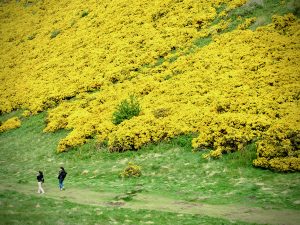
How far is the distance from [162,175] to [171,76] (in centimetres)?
1363

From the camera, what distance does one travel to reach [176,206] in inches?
583

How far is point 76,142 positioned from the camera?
26.7 meters

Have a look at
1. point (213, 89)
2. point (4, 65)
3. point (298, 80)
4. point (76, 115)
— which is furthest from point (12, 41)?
point (298, 80)

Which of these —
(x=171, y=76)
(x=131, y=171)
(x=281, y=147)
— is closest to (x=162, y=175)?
(x=131, y=171)

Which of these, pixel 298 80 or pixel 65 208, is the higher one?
pixel 298 80

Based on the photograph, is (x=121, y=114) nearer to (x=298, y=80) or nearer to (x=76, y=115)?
(x=76, y=115)

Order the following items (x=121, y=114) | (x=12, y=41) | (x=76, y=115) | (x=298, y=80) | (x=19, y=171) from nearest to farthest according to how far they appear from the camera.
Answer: (x=298, y=80) → (x=19, y=171) → (x=121, y=114) → (x=76, y=115) → (x=12, y=41)

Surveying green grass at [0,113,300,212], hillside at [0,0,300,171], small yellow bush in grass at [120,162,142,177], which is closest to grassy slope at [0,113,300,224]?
green grass at [0,113,300,212]

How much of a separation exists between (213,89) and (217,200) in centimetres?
1233

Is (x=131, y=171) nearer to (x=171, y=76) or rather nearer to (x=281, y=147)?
(x=281, y=147)

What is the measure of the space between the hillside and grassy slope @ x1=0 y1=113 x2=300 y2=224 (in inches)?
35.4

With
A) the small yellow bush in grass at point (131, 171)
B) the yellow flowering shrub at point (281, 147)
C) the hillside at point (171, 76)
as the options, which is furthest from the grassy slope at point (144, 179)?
the hillside at point (171, 76)

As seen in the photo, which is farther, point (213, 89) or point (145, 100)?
point (145, 100)

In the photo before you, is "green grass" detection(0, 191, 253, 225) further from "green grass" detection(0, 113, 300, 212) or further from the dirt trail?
"green grass" detection(0, 113, 300, 212)
